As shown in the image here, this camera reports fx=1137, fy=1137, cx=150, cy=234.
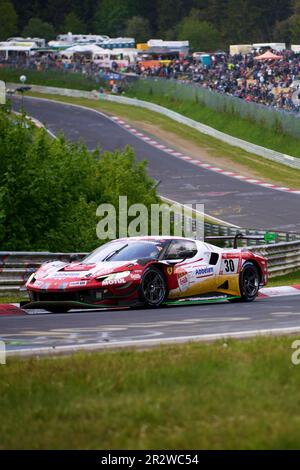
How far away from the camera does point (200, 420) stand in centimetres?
662

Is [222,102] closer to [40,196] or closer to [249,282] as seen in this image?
[40,196]

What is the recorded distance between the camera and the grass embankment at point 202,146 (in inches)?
1881

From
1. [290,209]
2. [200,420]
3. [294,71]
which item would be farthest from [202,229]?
[294,71]

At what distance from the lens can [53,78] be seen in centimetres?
7869

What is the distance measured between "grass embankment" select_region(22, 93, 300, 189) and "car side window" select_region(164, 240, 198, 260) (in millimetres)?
27692

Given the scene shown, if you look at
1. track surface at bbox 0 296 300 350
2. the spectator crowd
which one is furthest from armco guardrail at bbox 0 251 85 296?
the spectator crowd

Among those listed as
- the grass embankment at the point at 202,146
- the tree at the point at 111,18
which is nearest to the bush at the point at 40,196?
the grass embankment at the point at 202,146

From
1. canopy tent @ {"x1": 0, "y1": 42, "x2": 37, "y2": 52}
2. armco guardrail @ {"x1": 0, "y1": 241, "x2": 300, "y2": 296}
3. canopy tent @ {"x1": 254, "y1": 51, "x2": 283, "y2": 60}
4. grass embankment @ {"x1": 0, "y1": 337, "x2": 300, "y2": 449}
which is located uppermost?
grass embankment @ {"x1": 0, "y1": 337, "x2": 300, "y2": 449}

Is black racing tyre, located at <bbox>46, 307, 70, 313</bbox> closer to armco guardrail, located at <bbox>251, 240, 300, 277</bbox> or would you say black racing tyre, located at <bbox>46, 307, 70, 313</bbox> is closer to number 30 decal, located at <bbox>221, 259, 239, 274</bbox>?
number 30 decal, located at <bbox>221, 259, 239, 274</bbox>

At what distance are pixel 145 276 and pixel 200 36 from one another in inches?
4243

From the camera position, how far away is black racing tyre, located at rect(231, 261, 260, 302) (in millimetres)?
17984

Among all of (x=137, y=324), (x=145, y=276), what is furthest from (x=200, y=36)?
(x=137, y=324)

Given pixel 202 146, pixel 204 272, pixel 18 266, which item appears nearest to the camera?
pixel 204 272
